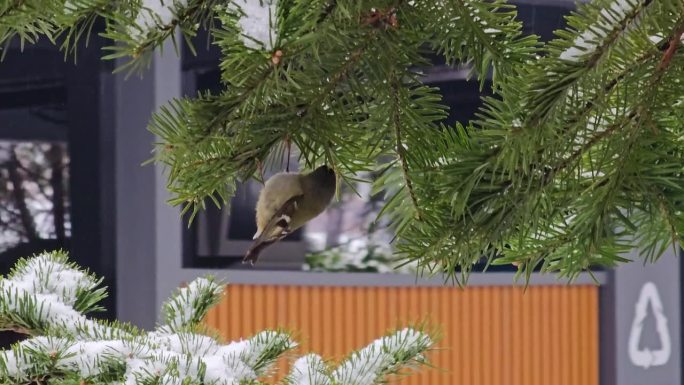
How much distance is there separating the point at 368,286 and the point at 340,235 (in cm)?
20

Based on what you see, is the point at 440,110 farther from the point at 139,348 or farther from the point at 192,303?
the point at 192,303

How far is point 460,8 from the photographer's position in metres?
0.44

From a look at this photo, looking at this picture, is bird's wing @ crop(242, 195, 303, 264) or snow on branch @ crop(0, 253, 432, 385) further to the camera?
snow on branch @ crop(0, 253, 432, 385)

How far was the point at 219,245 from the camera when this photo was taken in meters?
2.69

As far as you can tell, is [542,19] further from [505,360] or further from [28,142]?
[28,142]

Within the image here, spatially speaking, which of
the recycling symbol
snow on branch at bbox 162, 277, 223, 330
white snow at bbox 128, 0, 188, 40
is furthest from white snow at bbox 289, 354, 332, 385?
the recycling symbol

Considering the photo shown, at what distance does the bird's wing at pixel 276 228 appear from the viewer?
48 centimetres

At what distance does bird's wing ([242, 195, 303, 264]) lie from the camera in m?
0.48

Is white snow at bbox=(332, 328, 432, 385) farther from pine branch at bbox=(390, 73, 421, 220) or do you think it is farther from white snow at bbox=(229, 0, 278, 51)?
white snow at bbox=(229, 0, 278, 51)

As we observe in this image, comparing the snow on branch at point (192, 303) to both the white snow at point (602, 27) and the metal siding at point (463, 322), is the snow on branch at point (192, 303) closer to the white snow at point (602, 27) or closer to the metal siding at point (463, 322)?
the white snow at point (602, 27)

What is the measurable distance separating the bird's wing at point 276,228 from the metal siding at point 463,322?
7.17ft

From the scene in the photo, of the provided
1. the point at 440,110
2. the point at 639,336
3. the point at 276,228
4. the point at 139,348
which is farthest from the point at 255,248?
the point at 639,336

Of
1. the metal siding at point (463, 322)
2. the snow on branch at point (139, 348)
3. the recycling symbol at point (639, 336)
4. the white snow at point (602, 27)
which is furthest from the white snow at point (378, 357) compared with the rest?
the recycling symbol at point (639, 336)

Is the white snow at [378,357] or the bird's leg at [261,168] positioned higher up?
the bird's leg at [261,168]
